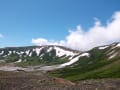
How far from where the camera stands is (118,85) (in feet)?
225

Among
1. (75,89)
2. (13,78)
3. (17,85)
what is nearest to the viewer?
(75,89)

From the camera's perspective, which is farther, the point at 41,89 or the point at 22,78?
the point at 22,78

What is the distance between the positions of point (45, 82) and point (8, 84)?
25.8 feet

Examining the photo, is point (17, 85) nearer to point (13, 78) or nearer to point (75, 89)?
point (13, 78)

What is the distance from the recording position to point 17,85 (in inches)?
2403

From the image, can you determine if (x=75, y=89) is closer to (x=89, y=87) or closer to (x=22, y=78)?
(x=89, y=87)

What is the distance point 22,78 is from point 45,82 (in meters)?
5.52

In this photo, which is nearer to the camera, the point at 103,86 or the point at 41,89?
the point at 41,89

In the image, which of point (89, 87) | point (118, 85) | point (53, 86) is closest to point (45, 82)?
point (53, 86)

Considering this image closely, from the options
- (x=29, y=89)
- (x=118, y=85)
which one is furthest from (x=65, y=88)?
(x=118, y=85)

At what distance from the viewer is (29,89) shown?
5769 cm

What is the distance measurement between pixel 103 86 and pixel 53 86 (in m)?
10.1

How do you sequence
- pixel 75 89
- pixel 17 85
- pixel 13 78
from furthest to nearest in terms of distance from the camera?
pixel 13 78 → pixel 17 85 → pixel 75 89

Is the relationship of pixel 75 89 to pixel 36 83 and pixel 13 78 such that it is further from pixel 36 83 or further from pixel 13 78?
pixel 13 78
